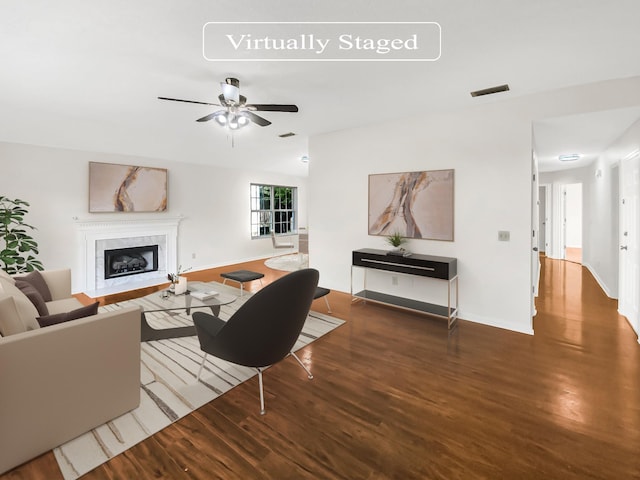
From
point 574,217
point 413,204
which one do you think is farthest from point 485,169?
point 574,217

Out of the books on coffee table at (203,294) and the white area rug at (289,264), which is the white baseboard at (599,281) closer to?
the white area rug at (289,264)

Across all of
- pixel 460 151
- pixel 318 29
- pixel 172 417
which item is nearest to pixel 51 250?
pixel 172 417

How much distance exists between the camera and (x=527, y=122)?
10.9ft

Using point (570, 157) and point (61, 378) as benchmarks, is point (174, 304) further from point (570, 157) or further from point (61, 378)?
point (570, 157)

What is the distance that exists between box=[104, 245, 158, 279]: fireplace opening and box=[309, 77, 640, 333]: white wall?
416cm

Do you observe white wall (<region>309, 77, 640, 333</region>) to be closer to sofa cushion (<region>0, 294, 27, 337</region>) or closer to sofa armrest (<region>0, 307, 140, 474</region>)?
sofa armrest (<region>0, 307, 140, 474</region>)

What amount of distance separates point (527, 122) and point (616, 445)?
9.71ft

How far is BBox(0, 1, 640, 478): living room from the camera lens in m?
2.24

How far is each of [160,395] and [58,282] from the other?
2.07 metres

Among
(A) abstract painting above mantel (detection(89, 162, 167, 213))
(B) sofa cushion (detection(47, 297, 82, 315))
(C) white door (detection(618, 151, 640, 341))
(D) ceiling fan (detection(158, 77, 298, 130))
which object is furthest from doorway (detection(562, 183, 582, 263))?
(B) sofa cushion (detection(47, 297, 82, 315))

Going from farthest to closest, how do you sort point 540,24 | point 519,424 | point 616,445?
point 540,24 < point 519,424 < point 616,445

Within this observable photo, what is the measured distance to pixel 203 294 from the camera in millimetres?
3246

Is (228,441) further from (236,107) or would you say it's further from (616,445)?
(236,107)

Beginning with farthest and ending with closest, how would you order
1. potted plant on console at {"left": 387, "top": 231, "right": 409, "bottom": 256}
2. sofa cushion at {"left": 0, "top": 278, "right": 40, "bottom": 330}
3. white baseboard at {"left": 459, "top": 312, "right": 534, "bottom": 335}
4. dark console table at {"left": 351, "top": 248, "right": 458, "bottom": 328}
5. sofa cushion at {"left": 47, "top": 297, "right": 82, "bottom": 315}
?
potted plant on console at {"left": 387, "top": 231, "right": 409, "bottom": 256} < dark console table at {"left": 351, "top": 248, "right": 458, "bottom": 328} < white baseboard at {"left": 459, "top": 312, "right": 534, "bottom": 335} < sofa cushion at {"left": 47, "top": 297, "right": 82, "bottom": 315} < sofa cushion at {"left": 0, "top": 278, "right": 40, "bottom": 330}
